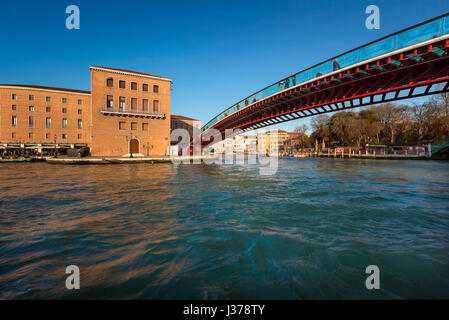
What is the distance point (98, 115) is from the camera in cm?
2448

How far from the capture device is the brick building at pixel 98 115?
81.1 feet

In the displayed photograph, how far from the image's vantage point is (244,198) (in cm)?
593

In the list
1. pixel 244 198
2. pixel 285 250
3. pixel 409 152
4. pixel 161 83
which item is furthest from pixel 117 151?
pixel 409 152

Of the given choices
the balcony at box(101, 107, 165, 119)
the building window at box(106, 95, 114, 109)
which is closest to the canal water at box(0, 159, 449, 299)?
the balcony at box(101, 107, 165, 119)

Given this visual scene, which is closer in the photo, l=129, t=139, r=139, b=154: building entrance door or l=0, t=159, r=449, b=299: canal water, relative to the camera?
l=0, t=159, r=449, b=299: canal water

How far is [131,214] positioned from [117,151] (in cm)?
2408

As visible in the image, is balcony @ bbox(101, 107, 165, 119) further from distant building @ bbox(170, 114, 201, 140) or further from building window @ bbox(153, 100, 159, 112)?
distant building @ bbox(170, 114, 201, 140)

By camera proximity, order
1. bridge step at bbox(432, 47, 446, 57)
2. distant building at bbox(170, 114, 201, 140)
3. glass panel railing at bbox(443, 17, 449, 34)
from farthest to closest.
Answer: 1. distant building at bbox(170, 114, 201, 140)
2. bridge step at bbox(432, 47, 446, 57)
3. glass panel railing at bbox(443, 17, 449, 34)

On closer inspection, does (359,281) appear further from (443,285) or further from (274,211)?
(274,211)

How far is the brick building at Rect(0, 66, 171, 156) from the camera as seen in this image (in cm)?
2473

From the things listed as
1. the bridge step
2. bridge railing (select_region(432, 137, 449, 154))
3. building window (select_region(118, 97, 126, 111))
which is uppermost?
building window (select_region(118, 97, 126, 111))

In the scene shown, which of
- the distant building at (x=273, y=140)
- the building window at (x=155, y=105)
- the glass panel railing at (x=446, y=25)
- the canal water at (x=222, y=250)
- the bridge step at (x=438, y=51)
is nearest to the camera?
the canal water at (x=222, y=250)

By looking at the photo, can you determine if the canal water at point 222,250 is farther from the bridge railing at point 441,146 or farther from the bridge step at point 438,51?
the bridge railing at point 441,146

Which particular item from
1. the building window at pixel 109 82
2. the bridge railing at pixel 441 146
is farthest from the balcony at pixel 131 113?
the bridge railing at pixel 441 146
